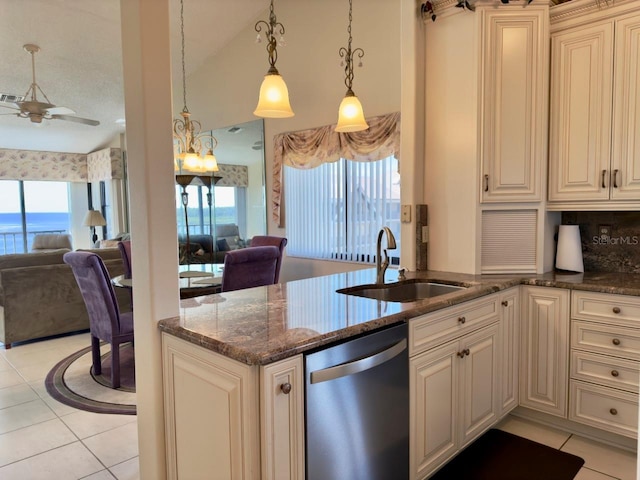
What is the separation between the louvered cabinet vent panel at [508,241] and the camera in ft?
9.05

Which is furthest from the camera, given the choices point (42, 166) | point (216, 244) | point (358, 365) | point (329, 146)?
point (42, 166)

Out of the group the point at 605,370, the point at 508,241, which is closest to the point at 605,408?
the point at 605,370

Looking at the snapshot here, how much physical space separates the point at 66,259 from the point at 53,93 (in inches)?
157

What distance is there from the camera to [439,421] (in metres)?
2.00

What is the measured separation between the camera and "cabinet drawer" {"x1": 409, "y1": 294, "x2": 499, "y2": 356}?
187cm

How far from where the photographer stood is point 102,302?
327 centimetres

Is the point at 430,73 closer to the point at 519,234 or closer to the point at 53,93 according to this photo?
the point at 519,234

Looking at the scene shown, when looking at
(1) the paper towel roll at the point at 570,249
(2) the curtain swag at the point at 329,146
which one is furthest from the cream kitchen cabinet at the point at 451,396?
(2) the curtain swag at the point at 329,146

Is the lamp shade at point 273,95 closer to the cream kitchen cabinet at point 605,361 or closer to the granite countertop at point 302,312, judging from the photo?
the granite countertop at point 302,312

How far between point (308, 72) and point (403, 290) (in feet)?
10.3

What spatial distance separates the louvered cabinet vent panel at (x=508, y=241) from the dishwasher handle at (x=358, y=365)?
4.16 ft

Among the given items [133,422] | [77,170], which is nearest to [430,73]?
[133,422]

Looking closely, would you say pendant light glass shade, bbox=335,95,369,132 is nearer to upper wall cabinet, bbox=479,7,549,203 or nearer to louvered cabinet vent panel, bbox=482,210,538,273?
upper wall cabinet, bbox=479,7,549,203

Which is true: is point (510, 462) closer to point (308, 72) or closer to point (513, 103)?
point (513, 103)
